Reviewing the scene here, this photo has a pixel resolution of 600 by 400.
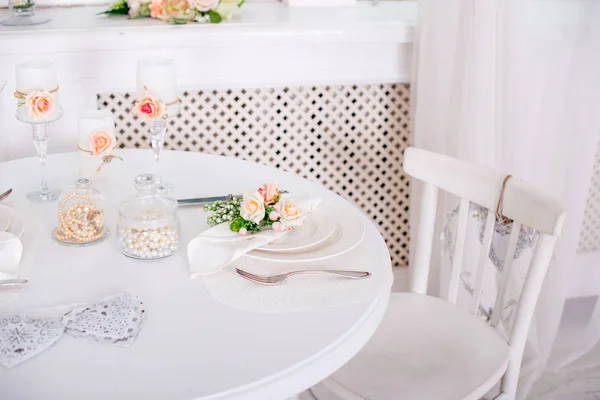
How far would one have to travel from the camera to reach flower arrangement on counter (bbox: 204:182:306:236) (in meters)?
1.26

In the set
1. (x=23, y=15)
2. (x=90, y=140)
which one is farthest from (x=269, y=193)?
(x=23, y=15)

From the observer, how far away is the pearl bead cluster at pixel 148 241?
49.8 inches

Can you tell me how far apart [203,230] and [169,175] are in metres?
0.32

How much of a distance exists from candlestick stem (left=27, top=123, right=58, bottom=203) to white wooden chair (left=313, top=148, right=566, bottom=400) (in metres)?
0.70

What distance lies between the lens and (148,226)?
1246 millimetres

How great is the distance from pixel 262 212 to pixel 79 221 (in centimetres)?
34

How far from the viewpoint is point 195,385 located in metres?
0.96

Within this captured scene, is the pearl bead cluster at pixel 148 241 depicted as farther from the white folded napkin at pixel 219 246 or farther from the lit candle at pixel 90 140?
the lit candle at pixel 90 140

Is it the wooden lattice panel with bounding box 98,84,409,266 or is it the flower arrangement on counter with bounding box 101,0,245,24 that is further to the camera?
the wooden lattice panel with bounding box 98,84,409,266

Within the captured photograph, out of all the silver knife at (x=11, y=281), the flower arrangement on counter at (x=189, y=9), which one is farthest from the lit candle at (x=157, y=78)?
the flower arrangement on counter at (x=189, y=9)

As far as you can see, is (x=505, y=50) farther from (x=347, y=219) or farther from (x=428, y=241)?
(x=347, y=219)

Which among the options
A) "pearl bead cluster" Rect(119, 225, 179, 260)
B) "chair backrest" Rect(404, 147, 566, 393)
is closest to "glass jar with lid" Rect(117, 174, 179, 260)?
"pearl bead cluster" Rect(119, 225, 179, 260)

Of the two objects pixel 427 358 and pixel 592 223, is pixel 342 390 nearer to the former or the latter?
pixel 427 358

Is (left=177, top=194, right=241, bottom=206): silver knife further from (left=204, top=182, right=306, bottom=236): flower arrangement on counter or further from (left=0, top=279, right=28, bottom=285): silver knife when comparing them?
(left=0, top=279, right=28, bottom=285): silver knife
